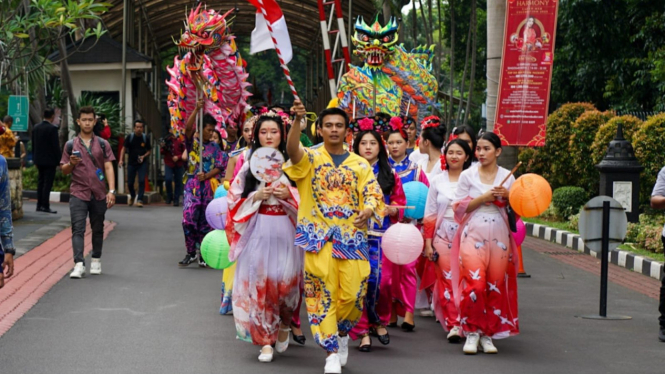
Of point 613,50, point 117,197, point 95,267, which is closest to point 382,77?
point 95,267

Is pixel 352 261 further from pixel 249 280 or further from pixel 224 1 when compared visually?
pixel 224 1

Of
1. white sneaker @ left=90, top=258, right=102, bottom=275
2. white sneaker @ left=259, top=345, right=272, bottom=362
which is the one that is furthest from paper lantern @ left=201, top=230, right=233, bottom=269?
white sneaker @ left=90, top=258, right=102, bottom=275

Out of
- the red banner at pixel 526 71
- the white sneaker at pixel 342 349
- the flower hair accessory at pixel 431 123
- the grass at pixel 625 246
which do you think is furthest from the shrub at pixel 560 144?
the white sneaker at pixel 342 349

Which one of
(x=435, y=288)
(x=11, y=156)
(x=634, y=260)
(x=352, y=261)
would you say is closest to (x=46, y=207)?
(x=11, y=156)

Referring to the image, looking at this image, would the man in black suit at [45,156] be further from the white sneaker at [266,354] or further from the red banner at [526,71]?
the white sneaker at [266,354]

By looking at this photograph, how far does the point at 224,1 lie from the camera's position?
98.4ft

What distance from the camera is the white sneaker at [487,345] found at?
791 cm

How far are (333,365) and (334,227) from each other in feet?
2.93

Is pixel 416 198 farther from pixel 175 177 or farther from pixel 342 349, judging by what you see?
pixel 175 177

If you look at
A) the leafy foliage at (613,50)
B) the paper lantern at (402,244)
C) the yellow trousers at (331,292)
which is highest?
the leafy foliage at (613,50)

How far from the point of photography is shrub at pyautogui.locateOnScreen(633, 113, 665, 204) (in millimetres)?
16266

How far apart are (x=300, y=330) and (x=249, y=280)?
90 cm

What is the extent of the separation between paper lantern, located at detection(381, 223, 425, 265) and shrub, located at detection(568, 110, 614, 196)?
462 inches

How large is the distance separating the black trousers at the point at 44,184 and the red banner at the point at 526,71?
7932 mm
